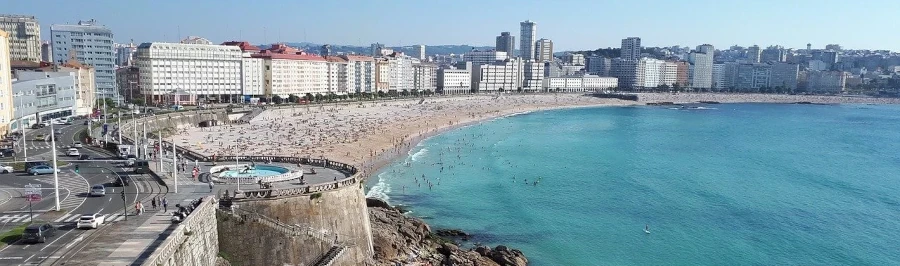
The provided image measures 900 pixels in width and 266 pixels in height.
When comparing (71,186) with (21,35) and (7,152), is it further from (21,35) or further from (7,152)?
(21,35)

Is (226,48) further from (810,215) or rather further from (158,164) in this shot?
(810,215)

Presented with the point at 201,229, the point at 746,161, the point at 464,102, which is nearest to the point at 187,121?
the point at 201,229

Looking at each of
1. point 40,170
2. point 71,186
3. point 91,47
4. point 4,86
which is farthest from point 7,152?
point 91,47

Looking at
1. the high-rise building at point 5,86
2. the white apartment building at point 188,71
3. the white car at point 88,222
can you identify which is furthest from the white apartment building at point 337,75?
the white car at point 88,222

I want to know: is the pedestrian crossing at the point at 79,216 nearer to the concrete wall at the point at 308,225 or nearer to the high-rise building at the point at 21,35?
the concrete wall at the point at 308,225

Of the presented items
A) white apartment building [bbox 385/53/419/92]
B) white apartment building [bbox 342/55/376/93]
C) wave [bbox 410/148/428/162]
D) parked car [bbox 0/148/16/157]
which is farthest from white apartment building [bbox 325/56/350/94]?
parked car [bbox 0/148/16/157]
